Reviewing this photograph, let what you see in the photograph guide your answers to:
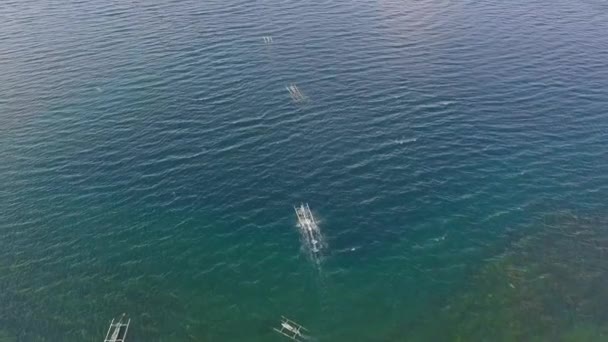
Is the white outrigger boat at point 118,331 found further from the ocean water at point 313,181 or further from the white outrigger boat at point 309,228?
the white outrigger boat at point 309,228

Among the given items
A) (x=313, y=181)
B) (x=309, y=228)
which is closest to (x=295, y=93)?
(x=313, y=181)

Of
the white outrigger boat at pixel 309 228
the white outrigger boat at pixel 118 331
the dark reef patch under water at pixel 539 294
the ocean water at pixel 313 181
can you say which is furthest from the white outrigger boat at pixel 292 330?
the white outrigger boat at pixel 118 331

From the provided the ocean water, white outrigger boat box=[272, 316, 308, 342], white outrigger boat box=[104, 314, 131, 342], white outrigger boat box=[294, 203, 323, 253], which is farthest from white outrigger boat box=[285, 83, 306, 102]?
white outrigger boat box=[104, 314, 131, 342]

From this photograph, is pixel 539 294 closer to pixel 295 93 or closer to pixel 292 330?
pixel 292 330

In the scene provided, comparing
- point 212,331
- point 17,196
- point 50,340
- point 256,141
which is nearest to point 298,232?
point 212,331

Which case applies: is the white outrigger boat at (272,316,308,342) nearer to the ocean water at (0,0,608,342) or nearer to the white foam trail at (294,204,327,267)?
the ocean water at (0,0,608,342)
